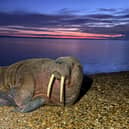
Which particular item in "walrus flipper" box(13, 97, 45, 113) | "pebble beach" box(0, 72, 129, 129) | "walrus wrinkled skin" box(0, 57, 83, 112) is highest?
"walrus wrinkled skin" box(0, 57, 83, 112)

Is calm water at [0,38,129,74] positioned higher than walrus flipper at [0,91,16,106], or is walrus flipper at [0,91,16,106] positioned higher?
calm water at [0,38,129,74]

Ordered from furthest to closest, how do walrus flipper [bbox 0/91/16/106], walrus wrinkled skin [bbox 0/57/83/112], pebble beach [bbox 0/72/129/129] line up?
walrus flipper [bbox 0/91/16/106], walrus wrinkled skin [bbox 0/57/83/112], pebble beach [bbox 0/72/129/129]

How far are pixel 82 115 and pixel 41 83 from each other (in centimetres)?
51

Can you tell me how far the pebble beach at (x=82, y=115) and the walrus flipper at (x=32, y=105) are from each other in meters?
0.04

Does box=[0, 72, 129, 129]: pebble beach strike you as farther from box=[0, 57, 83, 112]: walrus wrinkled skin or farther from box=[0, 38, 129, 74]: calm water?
box=[0, 38, 129, 74]: calm water

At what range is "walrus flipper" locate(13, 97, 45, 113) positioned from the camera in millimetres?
2332

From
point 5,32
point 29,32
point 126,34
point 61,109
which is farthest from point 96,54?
point 61,109

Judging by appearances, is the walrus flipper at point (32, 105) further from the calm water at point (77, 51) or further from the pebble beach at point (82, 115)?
the calm water at point (77, 51)

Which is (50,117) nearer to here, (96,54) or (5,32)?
(5,32)

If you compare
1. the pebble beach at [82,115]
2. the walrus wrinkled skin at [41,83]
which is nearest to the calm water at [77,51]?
the pebble beach at [82,115]

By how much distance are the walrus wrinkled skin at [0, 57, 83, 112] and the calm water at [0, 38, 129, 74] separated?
2455 millimetres

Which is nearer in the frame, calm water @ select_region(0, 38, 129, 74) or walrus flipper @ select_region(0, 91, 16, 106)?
walrus flipper @ select_region(0, 91, 16, 106)

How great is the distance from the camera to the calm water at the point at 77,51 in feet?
16.7

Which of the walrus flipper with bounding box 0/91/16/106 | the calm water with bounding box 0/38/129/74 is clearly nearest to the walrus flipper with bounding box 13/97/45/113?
Answer: the walrus flipper with bounding box 0/91/16/106
